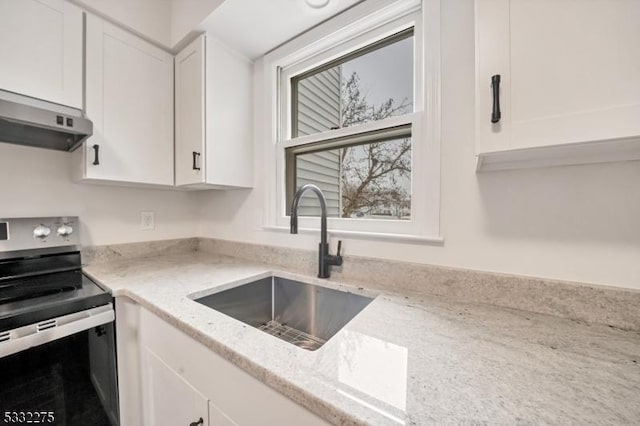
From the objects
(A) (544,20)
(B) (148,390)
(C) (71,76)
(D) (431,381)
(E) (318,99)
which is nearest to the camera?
(D) (431,381)

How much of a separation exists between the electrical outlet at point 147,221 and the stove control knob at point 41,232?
46 cm

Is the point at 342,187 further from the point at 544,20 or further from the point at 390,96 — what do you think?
the point at 544,20

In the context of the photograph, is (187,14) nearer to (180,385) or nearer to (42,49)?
(42,49)

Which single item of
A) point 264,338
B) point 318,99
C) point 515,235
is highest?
point 318,99

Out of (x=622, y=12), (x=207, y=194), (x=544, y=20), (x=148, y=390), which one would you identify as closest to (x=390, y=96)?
(x=544, y=20)

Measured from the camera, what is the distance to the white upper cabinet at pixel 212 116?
4.50ft

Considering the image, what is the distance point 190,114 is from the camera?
56.4 inches

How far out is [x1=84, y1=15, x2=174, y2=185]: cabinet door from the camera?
48.6 inches

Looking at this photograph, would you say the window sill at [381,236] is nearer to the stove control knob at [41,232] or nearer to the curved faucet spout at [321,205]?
the curved faucet spout at [321,205]

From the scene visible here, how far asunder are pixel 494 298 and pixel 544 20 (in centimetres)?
79

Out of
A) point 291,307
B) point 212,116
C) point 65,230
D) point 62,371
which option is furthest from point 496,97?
point 65,230

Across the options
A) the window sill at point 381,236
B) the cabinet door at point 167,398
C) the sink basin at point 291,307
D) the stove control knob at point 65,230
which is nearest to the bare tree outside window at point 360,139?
the window sill at point 381,236

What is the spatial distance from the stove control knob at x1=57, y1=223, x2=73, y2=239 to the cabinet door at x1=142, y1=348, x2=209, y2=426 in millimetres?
872

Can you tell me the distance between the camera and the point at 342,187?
1.38 meters
